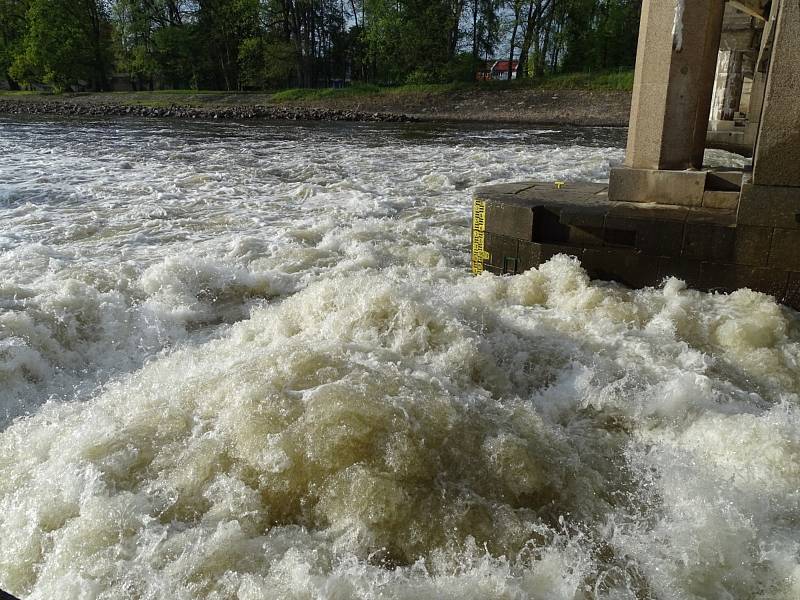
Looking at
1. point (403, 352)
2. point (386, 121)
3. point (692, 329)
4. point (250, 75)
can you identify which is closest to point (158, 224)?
point (403, 352)

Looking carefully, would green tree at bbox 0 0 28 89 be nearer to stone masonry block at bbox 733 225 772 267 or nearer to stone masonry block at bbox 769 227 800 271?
stone masonry block at bbox 733 225 772 267

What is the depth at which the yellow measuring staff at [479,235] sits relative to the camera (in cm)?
686

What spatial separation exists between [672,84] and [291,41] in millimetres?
52219

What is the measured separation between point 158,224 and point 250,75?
48767mm

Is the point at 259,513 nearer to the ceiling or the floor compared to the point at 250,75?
nearer to the floor

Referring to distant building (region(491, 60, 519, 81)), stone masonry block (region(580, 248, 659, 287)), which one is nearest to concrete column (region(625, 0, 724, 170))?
stone masonry block (region(580, 248, 659, 287))

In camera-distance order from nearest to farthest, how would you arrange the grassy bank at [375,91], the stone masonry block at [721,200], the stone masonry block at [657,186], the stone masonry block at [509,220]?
the stone masonry block at [721,200] < the stone masonry block at [657,186] < the stone masonry block at [509,220] < the grassy bank at [375,91]

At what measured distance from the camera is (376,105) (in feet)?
137

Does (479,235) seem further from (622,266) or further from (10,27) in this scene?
(10,27)

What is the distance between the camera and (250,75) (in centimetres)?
5375

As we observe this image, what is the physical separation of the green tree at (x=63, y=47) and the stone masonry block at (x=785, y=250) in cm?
6349

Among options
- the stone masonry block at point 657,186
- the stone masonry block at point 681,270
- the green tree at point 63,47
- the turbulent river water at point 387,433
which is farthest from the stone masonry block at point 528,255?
the green tree at point 63,47

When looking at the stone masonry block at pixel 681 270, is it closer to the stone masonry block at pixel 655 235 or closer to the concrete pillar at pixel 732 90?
the stone masonry block at pixel 655 235

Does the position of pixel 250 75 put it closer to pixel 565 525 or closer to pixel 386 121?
pixel 386 121
